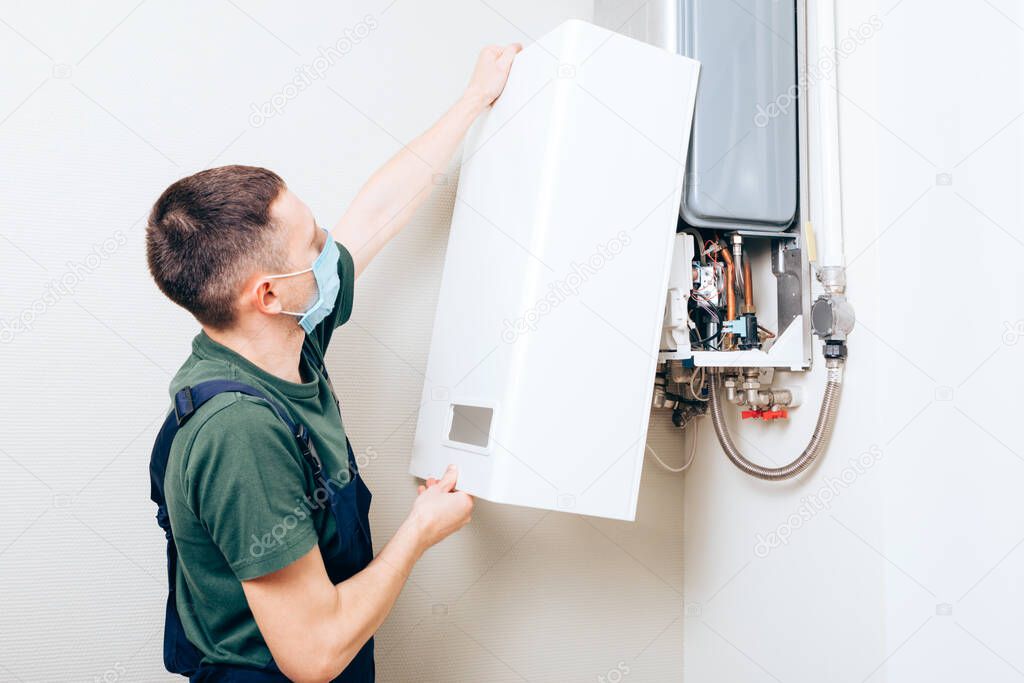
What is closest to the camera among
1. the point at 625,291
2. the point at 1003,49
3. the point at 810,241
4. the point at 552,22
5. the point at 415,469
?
the point at 1003,49

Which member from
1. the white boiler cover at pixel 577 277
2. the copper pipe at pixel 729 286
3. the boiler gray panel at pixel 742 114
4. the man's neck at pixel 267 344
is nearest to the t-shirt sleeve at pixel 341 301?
the man's neck at pixel 267 344

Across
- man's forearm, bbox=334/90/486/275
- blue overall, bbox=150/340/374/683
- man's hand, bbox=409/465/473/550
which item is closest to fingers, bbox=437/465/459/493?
man's hand, bbox=409/465/473/550

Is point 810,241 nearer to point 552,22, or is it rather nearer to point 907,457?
point 907,457

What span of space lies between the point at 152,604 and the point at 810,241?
4.37 feet

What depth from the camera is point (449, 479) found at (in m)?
1.20

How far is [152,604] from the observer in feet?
4.31

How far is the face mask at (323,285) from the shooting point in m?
1.07

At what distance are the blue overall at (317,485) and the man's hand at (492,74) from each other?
21.7 inches

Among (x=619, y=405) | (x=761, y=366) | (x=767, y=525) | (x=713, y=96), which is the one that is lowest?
(x=767, y=525)

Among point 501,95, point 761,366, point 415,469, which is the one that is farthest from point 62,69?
point 761,366

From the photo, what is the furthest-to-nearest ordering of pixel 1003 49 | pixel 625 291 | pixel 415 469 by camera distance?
1. pixel 415 469
2. pixel 625 291
3. pixel 1003 49

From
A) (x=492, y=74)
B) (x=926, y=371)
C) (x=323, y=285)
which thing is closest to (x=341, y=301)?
(x=323, y=285)

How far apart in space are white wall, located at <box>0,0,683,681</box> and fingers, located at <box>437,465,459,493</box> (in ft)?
0.98

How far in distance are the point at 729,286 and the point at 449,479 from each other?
0.63m
